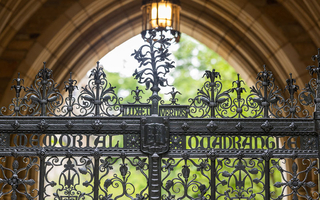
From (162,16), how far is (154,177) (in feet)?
8.37

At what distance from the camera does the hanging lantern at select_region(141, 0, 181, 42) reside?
571cm

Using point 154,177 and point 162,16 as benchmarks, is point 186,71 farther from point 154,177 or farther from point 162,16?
point 154,177

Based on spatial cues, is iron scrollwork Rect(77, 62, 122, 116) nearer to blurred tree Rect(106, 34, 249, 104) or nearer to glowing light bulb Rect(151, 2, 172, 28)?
glowing light bulb Rect(151, 2, 172, 28)

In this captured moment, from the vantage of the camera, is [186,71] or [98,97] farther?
[186,71]

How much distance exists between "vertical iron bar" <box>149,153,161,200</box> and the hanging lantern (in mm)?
2255

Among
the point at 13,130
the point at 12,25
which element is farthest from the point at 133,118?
the point at 12,25

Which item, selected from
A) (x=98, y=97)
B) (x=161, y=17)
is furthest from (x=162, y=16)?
(x=98, y=97)

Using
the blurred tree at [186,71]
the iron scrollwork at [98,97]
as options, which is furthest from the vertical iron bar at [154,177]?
the blurred tree at [186,71]

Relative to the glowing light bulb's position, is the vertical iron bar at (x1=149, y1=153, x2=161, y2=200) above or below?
below

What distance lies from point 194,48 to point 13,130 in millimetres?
12925

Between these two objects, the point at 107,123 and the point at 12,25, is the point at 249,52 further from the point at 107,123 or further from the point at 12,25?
the point at 107,123

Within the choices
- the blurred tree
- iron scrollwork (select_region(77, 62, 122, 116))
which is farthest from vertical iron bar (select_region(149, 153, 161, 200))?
the blurred tree

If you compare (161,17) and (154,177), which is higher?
(161,17)

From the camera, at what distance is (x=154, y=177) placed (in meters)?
3.90
